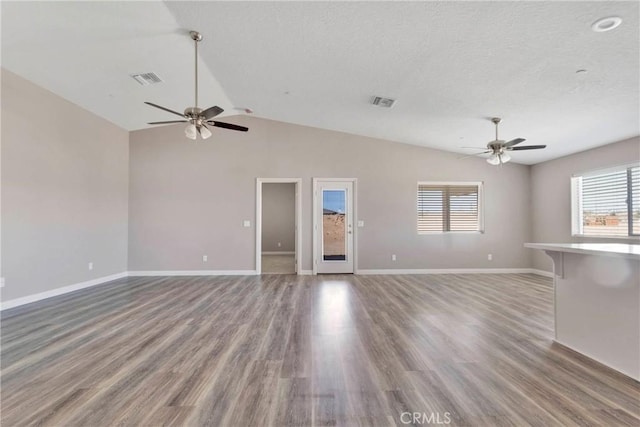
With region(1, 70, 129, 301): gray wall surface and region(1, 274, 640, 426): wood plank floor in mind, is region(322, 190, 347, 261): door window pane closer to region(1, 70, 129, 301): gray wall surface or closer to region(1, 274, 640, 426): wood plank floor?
region(1, 274, 640, 426): wood plank floor

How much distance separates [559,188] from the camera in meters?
5.88

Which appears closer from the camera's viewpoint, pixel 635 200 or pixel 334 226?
pixel 635 200

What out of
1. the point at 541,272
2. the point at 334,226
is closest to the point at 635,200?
the point at 541,272

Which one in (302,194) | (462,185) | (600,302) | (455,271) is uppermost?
(462,185)

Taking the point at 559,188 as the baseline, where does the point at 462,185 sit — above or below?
above

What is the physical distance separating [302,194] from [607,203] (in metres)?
5.81

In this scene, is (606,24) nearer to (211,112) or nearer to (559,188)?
(211,112)

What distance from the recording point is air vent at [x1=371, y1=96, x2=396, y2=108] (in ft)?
14.0

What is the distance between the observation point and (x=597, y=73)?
2869mm

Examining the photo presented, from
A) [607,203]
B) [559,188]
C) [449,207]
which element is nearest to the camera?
[607,203]

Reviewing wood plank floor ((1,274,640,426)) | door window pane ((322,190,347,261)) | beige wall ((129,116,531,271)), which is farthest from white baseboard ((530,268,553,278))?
door window pane ((322,190,347,261))

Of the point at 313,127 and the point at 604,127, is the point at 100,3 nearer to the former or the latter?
the point at 313,127

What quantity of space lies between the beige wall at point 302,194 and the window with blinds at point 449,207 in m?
0.18

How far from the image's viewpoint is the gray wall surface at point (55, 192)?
150 inches
